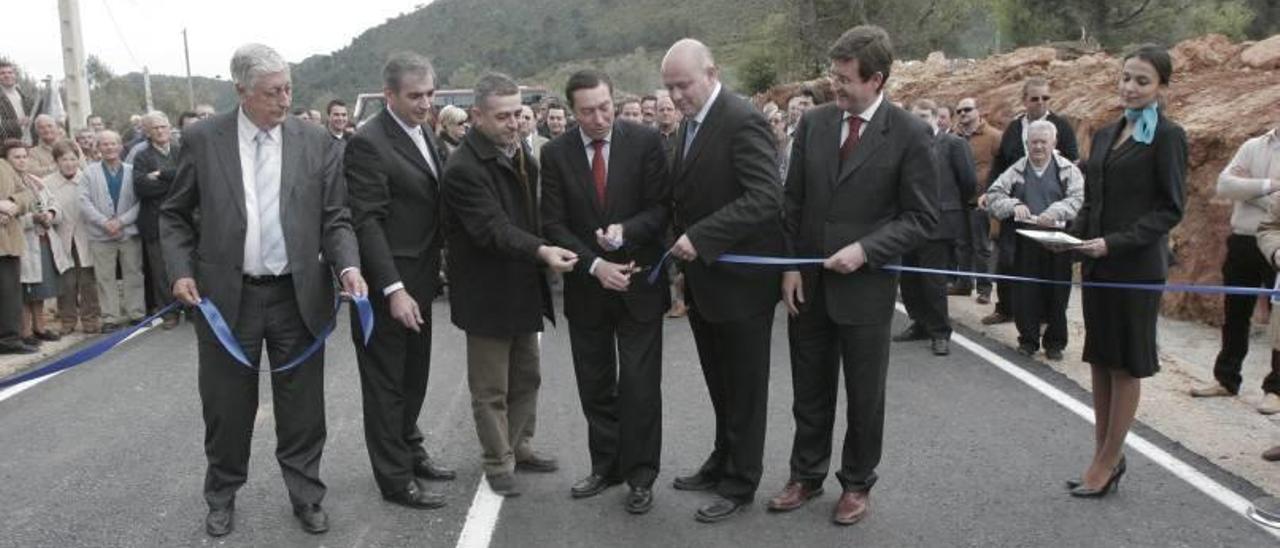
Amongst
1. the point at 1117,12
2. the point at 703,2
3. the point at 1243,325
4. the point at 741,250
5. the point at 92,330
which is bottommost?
the point at 92,330

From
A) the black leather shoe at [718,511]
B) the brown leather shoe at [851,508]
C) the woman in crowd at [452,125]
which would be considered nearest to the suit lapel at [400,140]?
the black leather shoe at [718,511]

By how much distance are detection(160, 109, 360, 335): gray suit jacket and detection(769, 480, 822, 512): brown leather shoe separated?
2.20 metres

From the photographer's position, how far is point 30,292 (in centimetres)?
916

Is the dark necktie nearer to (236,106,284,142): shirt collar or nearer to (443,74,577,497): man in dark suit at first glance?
(443,74,577,497): man in dark suit

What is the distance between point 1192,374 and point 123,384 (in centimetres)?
770

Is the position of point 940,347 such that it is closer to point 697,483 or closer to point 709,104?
point 697,483

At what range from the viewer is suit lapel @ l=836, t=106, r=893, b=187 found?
4379mm

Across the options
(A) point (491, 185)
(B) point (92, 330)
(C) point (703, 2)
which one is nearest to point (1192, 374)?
(A) point (491, 185)

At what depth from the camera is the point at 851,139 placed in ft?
14.7

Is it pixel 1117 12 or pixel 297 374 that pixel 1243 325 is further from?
pixel 1117 12

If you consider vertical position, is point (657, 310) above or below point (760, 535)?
above

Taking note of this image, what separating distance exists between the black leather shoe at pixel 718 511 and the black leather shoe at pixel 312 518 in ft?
5.58

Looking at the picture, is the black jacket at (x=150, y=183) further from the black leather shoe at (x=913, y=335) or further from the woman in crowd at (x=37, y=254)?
the black leather shoe at (x=913, y=335)

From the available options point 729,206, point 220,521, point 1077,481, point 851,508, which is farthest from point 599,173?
point 1077,481
